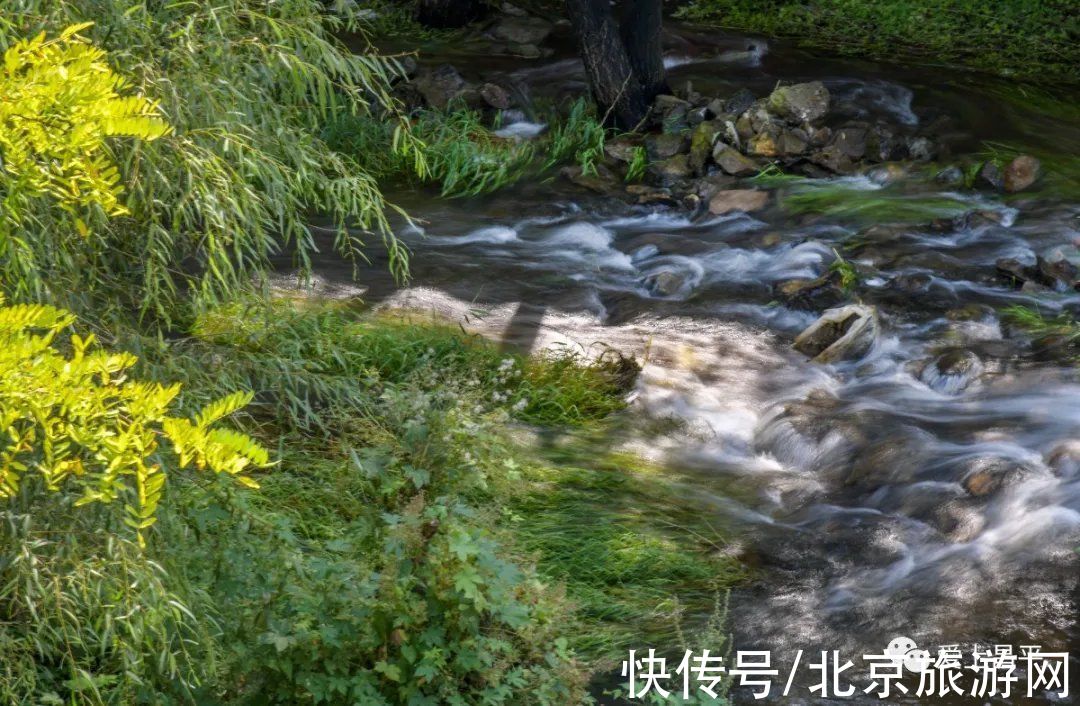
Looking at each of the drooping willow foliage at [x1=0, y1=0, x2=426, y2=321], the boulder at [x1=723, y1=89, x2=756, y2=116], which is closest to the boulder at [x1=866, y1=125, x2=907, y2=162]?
the boulder at [x1=723, y1=89, x2=756, y2=116]

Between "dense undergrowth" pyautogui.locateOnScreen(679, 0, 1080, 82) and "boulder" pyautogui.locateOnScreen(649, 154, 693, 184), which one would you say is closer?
"boulder" pyautogui.locateOnScreen(649, 154, 693, 184)

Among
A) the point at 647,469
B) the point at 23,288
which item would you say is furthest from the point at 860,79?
the point at 23,288

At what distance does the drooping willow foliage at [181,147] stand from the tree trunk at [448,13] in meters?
9.17

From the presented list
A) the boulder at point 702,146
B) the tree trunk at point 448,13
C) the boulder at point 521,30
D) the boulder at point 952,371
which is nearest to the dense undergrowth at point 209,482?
the boulder at point 952,371

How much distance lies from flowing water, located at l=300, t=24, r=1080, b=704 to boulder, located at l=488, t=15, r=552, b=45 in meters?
2.19

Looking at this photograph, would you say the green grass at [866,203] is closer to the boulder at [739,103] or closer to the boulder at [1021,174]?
the boulder at [1021,174]

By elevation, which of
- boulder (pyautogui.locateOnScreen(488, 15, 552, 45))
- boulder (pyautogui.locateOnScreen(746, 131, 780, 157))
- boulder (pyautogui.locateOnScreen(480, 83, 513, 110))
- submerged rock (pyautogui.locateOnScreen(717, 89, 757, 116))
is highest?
boulder (pyautogui.locateOnScreen(488, 15, 552, 45))

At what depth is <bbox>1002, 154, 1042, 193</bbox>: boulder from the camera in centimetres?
873

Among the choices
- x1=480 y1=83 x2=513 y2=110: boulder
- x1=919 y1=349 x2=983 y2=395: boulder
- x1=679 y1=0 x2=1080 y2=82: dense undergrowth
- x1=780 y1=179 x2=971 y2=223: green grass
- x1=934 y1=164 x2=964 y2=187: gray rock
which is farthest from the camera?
x1=679 y1=0 x2=1080 y2=82: dense undergrowth

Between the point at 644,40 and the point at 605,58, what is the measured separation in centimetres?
45

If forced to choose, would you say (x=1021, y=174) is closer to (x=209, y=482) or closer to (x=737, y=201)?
(x=737, y=201)

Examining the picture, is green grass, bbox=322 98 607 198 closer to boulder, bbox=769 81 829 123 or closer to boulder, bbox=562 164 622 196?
boulder, bbox=562 164 622 196

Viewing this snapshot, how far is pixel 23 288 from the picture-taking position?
2795 mm

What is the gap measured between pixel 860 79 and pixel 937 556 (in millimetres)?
6898
